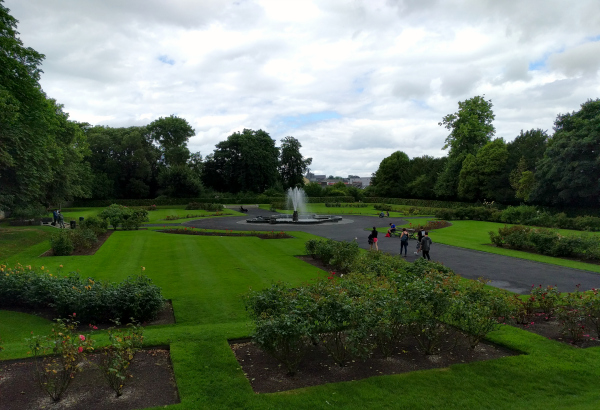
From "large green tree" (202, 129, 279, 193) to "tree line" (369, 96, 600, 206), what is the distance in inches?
903

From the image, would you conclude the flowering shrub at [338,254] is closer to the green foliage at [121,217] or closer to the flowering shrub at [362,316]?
the flowering shrub at [362,316]

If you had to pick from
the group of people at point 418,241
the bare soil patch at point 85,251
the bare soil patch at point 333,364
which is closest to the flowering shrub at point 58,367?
the bare soil patch at point 333,364

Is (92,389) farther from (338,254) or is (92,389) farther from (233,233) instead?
(233,233)

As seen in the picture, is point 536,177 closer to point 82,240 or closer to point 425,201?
point 425,201

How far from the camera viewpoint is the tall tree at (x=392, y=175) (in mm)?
79500

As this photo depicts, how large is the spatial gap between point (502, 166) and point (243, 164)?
4609 centimetres

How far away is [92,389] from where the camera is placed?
237 inches

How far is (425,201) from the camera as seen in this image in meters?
66.8

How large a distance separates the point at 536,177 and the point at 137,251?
139 ft

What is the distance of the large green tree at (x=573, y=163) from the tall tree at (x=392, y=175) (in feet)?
116

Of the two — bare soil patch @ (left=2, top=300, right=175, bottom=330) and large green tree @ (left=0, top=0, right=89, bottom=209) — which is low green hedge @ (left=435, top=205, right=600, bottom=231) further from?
large green tree @ (left=0, top=0, right=89, bottom=209)

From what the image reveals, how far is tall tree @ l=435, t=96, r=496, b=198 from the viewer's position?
209 ft

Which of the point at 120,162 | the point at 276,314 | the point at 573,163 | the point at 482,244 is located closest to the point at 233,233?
the point at 482,244

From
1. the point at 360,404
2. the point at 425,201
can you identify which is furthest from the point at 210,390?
the point at 425,201
